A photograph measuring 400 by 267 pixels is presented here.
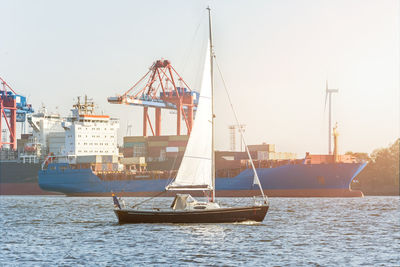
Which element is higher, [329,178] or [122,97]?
[122,97]

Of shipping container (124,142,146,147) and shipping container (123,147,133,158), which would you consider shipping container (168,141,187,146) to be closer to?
shipping container (124,142,146,147)

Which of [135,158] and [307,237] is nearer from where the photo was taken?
[307,237]

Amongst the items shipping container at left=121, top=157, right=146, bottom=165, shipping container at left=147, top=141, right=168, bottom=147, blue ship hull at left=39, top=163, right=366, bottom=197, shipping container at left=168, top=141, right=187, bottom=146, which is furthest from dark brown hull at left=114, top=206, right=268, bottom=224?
shipping container at left=147, top=141, right=168, bottom=147

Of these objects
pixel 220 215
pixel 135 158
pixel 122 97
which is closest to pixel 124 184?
pixel 135 158

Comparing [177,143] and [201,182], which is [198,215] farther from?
[177,143]

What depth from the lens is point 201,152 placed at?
39.3 meters

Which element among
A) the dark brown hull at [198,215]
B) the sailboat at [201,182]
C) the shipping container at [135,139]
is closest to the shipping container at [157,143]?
the shipping container at [135,139]

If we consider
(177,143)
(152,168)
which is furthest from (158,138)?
(152,168)

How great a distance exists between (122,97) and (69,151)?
1275 cm

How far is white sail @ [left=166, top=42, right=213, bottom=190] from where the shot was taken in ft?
127

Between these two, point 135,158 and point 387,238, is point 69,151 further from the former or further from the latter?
point 387,238

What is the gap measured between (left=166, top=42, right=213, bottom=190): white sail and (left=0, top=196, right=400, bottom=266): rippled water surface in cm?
254

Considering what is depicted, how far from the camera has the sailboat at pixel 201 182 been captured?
3869 centimetres

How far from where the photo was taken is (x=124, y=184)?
3866 inches
